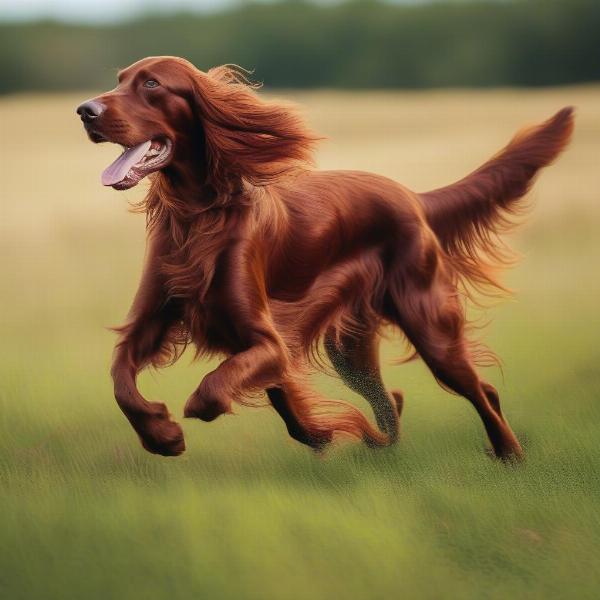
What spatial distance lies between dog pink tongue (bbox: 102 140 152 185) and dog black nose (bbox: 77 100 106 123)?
0.18 meters

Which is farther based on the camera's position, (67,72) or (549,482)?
(67,72)

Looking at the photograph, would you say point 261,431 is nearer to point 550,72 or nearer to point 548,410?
point 548,410

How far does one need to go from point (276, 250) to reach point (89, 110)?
93cm

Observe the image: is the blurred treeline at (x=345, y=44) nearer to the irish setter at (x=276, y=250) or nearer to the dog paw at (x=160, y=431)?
→ the irish setter at (x=276, y=250)

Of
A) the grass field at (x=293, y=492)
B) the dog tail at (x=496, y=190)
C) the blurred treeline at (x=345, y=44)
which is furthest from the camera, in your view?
the blurred treeline at (x=345, y=44)

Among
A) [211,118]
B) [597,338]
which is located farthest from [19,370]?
[597,338]

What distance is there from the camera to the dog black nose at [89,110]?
3867 mm

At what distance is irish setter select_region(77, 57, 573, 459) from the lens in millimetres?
4133

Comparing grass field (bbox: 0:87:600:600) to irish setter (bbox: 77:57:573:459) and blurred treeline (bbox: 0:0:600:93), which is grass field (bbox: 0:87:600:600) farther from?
blurred treeline (bbox: 0:0:600:93)

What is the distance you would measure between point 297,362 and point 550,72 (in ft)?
25.8

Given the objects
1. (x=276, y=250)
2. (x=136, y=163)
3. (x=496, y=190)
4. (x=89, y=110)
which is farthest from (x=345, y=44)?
(x=89, y=110)

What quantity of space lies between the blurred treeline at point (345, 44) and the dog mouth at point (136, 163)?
6090mm

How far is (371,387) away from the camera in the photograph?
206 inches

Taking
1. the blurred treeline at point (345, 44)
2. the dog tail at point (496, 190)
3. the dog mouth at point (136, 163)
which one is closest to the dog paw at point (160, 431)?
the dog mouth at point (136, 163)
